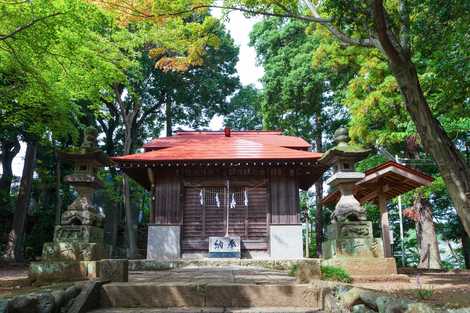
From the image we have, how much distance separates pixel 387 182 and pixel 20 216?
52.6ft

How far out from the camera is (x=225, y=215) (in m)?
13.8

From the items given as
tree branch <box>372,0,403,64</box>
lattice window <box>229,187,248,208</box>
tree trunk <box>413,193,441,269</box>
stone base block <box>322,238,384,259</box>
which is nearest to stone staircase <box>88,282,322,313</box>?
stone base block <box>322,238,384,259</box>

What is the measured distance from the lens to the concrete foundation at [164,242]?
43.5 ft

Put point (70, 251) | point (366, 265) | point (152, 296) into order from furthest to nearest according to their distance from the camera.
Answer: point (366, 265), point (70, 251), point (152, 296)

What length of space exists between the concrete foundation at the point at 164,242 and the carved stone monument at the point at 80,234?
5.12 meters

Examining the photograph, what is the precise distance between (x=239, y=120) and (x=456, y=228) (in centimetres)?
1646

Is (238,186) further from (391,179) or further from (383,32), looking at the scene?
(383,32)

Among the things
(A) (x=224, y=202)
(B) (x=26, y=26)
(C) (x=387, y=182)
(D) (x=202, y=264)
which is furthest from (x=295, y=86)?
(B) (x=26, y=26)

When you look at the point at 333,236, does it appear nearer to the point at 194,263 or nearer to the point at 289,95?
the point at 194,263

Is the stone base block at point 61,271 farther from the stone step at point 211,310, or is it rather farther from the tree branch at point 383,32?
the tree branch at point 383,32

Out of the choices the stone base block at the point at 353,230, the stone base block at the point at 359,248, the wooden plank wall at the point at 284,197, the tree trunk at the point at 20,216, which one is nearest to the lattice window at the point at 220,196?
the wooden plank wall at the point at 284,197

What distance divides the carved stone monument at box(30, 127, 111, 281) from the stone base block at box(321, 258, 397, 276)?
4746 millimetres

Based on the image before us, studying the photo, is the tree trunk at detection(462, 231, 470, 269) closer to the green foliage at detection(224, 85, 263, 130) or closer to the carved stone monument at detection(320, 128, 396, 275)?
the carved stone monument at detection(320, 128, 396, 275)

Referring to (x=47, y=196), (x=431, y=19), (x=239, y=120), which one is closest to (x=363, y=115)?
(x=431, y=19)
